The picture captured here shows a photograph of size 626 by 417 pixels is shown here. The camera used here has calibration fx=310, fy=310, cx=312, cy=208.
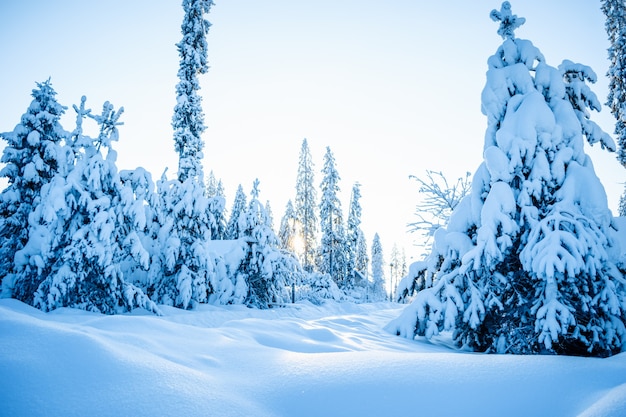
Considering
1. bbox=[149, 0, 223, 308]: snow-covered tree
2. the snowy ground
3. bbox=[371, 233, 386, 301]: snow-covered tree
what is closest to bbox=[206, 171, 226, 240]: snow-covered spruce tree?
bbox=[149, 0, 223, 308]: snow-covered tree

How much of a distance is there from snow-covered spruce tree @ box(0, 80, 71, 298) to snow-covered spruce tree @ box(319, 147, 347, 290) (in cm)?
2514

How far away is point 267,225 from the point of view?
1399 cm

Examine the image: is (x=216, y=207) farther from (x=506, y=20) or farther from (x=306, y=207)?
(x=306, y=207)

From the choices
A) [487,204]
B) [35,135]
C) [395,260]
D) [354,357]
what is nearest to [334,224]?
[35,135]

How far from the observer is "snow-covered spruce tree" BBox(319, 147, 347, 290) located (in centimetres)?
3328

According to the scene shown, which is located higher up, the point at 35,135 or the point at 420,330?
the point at 35,135

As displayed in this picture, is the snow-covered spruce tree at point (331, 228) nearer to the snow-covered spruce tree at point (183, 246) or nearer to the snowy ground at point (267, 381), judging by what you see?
the snow-covered spruce tree at point (183, 246)

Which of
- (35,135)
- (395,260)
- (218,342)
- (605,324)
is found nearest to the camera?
(218,342)

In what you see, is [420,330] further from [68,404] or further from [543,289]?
[68,404]

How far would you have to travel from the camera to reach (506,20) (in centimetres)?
676

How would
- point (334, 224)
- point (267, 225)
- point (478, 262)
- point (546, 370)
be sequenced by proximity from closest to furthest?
1. point (546, 370)
2. point (478, 262)
3. point (267, 225)
4. point (334, 224)

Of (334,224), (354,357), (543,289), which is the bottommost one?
(354,357)

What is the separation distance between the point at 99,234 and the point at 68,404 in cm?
760

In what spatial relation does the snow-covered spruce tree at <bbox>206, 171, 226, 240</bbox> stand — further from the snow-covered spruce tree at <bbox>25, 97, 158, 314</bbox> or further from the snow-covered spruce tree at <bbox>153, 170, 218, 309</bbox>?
the snow-covered spruce tree at <bbox>25, 97, 158, 314</bbox>
